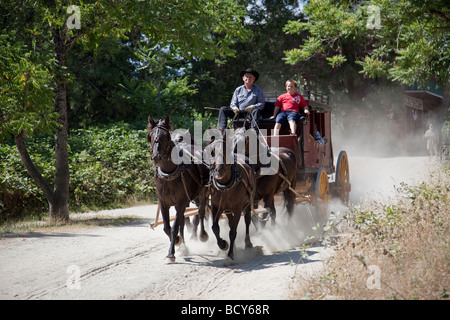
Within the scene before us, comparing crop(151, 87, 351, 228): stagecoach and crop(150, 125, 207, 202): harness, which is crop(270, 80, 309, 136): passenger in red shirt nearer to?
crop(151, 87, 351, 228): stagecoach

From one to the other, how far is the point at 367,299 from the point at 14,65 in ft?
28.4

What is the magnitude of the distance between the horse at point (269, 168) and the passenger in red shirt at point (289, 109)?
21.1 inches

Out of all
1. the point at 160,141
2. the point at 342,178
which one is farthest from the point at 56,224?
the point at 342,178

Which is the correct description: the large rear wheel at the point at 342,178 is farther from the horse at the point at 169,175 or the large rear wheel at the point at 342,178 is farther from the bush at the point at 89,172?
the bush at the point at 89,172

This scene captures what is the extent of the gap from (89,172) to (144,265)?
8.18 metres

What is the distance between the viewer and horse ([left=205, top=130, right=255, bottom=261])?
7277mm

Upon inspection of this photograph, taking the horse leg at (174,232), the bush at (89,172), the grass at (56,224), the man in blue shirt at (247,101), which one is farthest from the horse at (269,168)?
the bush at (89,172)

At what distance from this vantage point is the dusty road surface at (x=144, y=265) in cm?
588

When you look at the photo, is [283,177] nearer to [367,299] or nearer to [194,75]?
[367,299]

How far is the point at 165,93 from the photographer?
832 inches

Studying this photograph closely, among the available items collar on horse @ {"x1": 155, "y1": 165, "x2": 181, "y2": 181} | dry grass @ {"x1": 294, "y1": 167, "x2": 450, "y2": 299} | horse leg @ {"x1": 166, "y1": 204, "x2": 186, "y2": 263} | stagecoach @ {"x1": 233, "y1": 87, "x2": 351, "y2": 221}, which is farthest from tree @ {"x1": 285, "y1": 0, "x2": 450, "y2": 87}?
horse leg @ {"x1": 166, "y1": 204, "x2": 186, "y2": 263}

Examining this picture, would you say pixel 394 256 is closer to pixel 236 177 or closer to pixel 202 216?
pixel 236 177

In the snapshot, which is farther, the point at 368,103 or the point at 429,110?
the point at 429,110

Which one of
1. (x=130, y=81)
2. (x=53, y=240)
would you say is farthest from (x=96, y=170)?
(x=130, y=81)
